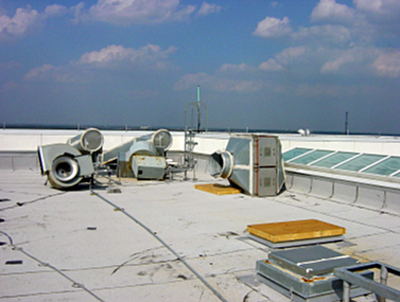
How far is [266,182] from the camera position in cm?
1313

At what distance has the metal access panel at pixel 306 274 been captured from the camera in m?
5.06

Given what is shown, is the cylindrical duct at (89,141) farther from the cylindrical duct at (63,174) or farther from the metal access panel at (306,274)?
the metal access panel at (306,274)

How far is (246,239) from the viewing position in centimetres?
796

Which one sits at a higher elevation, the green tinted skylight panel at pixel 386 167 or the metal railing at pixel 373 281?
the green tinted skylight panel at pixel 386 167

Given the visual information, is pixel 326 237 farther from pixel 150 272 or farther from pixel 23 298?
pixel 23 298

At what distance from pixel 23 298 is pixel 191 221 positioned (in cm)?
483

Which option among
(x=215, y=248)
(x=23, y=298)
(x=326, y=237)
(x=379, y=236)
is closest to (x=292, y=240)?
(x=326, y=237)

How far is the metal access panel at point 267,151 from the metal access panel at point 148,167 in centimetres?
504

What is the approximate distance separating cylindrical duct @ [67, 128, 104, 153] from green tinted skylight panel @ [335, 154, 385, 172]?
11.1 meters

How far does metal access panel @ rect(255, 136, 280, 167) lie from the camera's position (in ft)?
42.7

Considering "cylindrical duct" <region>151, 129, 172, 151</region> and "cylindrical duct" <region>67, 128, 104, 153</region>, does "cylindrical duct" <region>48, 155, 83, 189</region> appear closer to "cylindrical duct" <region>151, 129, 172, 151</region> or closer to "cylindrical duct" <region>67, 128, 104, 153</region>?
"cylindrical duct" <region>67, 128, 104, 153</region>

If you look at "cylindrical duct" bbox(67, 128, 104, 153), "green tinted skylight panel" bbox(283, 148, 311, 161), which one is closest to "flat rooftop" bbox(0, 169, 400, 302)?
"green tinted skylight panel" bbox(283, 148, 311, 161)

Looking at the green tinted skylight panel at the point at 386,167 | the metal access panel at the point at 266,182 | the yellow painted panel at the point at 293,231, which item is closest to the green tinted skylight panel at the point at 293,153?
the metal access panel at the point at 266,182

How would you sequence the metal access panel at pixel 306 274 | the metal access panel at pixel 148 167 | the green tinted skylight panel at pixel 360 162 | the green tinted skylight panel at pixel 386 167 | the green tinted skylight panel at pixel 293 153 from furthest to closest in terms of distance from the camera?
the metal access panel at pixel 148 167 → the green tinted skylight panel at pixel 293 153 → the green tinted skylight panel at pixel 360 162 → the green tinted skylight panel at pixel 386 167 → the metal access panel at pixel 306 274
